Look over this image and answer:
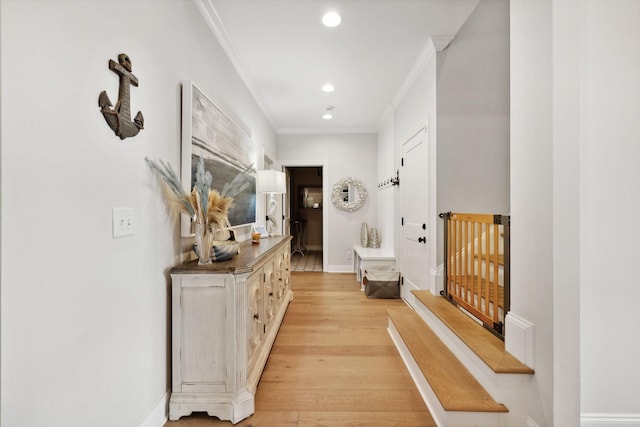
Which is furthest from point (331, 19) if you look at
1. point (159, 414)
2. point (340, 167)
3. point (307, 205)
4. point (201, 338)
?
point (307, 205)

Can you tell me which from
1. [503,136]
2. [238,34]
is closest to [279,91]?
[238,34]

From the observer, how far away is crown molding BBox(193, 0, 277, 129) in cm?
207

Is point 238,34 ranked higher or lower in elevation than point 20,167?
higher

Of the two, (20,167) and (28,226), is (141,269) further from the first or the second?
(20,167)

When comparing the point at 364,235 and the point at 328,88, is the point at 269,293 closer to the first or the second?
the point at 328,88

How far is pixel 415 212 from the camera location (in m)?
3.22

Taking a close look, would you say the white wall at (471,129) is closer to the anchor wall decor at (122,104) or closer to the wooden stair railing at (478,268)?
the wooden stair railing at (478,268)

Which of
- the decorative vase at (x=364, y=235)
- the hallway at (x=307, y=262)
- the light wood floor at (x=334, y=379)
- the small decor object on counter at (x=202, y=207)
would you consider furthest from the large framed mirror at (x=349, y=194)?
the small decor object on counter at (x=202, y=207)

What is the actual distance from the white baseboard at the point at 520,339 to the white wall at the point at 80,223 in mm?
1880

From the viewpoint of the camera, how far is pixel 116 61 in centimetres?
119

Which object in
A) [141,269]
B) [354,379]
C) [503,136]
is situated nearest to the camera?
[141,269]

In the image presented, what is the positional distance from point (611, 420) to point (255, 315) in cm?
192

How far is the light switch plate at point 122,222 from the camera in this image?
1.17m

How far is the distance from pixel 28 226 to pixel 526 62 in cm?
216
